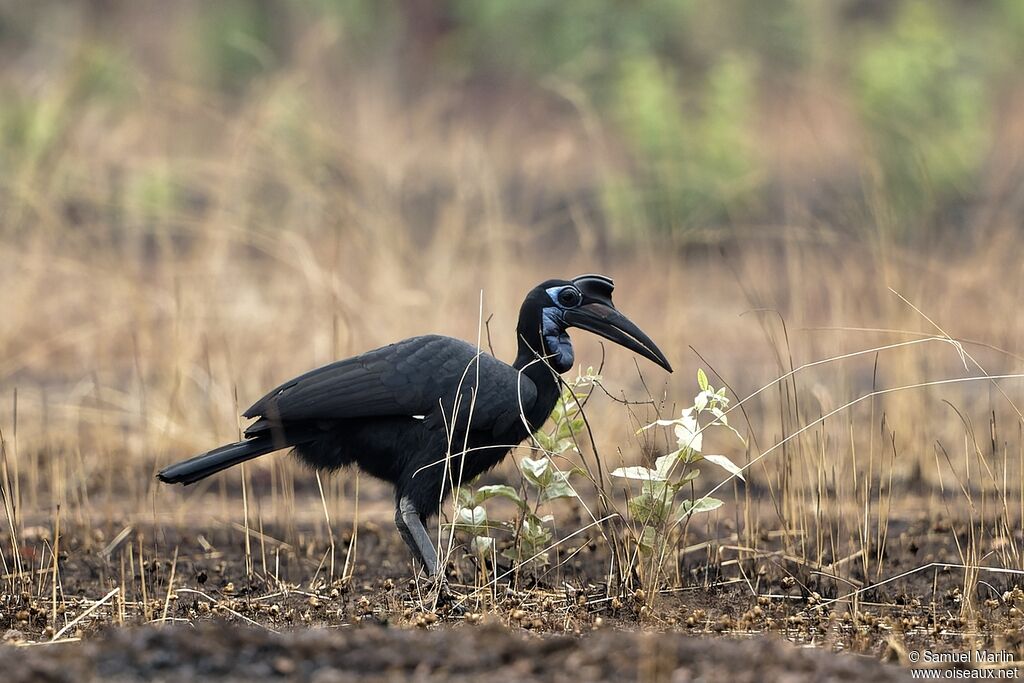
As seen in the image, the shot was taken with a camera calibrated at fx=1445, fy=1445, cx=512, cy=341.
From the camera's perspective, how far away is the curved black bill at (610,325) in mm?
4584

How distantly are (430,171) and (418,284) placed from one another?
9.55 m

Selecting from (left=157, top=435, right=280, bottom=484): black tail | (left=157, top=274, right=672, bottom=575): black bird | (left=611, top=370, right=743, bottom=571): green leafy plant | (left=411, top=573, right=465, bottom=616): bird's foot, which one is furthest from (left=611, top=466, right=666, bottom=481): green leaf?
(left=157, top=435, right=280, bottom=484): black tail

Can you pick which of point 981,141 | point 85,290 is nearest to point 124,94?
point 85,290

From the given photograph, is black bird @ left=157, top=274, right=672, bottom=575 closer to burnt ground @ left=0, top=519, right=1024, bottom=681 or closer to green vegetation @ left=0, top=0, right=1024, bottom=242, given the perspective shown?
burnt ground @ left=0, top=519, right=1024, bottom=681

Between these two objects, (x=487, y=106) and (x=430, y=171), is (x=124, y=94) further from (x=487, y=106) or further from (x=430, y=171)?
(x=487, y=106)

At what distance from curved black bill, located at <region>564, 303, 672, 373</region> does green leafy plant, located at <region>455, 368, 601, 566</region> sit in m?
0.26

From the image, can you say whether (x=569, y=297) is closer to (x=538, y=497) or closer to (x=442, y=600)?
(x=538, y=497)

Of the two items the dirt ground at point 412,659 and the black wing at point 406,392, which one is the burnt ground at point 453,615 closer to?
the dirt ground at point 412,659

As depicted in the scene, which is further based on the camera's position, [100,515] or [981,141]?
[981,141]

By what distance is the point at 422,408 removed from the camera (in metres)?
4.48

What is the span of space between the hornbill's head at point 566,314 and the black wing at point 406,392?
165mm

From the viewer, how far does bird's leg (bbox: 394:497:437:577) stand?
4.40 metres

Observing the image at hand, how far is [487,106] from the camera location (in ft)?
73.3

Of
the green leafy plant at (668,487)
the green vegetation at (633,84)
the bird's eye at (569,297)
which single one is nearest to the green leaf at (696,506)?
the green leafy plant at (668,487)
